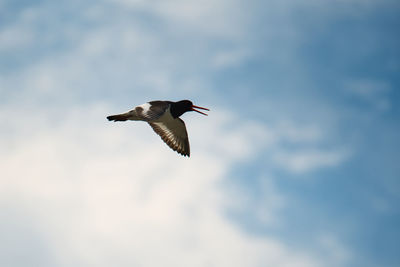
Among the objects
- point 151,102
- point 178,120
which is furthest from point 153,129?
point 151,102

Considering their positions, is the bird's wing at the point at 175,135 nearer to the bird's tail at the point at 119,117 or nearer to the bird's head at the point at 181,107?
the bird's head at the point at 181,107

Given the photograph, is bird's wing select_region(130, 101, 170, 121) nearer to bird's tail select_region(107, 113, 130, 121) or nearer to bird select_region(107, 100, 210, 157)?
bird select_region(107, 100, 210, 157)

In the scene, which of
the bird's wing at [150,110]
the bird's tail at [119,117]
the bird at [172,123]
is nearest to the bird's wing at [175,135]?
the bird at [172,123]

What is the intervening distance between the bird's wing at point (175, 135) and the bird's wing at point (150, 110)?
1720 millimetres

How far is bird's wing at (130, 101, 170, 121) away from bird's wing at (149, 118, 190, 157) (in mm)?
1720

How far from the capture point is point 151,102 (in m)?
14.9

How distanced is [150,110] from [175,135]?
11.2ft

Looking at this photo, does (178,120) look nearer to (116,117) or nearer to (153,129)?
(153,129)

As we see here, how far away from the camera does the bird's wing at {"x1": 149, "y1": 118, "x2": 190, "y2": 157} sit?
1675cm

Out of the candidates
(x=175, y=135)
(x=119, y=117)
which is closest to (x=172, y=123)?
(x=175, y=135)

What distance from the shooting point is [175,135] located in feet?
55.7

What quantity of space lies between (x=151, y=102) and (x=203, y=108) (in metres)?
2.56

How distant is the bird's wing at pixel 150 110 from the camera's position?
13.1 m

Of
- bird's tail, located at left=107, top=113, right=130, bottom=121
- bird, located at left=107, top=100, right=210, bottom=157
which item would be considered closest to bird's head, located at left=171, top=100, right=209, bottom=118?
bird, located at left=107, top=100, right=210, bottom=157
